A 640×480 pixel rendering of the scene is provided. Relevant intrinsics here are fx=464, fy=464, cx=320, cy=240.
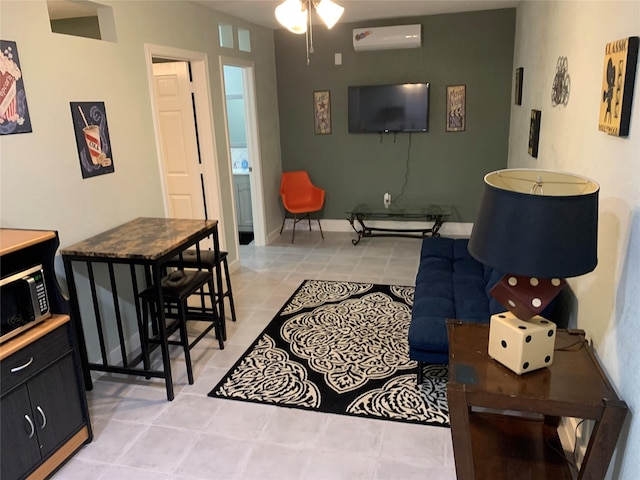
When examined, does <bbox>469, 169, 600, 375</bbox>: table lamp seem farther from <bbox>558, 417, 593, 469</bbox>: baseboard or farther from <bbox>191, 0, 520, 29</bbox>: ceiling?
<bbox>191, 0, 520, 29</bbox>: ceiling

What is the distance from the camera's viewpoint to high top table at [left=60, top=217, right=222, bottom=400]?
2635 mm

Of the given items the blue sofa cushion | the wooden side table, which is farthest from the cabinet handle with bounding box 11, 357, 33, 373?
the blue sofa cushion

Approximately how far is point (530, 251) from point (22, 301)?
6.85 feet

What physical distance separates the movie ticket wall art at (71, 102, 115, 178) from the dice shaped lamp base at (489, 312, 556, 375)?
2.54 m

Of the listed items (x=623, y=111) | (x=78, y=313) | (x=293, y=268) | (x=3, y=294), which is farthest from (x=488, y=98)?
(x=3, y=294)

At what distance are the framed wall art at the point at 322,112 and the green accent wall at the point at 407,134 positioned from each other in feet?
0.19

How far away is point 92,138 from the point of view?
116 inches

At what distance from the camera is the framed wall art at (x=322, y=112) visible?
19.7 feet

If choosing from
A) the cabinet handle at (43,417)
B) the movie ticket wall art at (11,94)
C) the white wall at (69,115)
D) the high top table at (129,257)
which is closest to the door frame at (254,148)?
the white wall at (69,115)

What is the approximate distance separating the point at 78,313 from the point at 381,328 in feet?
6.83

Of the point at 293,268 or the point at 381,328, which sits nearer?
the point at 381,328

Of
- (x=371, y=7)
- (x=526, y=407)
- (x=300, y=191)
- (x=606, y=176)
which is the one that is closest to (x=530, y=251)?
(x=526, y=407)

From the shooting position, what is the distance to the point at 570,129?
2.62 metres

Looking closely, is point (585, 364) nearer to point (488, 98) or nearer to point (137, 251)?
point (137, 251)
